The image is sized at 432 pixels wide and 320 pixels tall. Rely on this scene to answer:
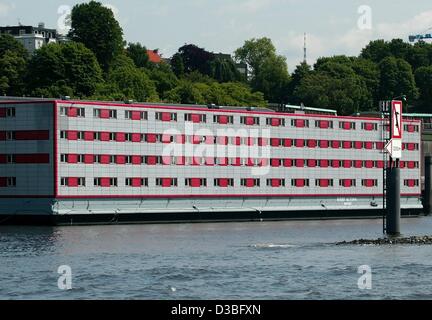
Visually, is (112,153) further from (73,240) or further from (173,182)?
(73,240)

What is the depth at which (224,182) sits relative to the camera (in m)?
145

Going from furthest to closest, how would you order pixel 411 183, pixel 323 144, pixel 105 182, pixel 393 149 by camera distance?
pixel 411 183
pixel 323 144
pixel 105 182
pixel 393 149

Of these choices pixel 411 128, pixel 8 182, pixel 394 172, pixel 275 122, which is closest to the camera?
pixel 394 172

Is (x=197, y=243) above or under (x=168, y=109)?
under

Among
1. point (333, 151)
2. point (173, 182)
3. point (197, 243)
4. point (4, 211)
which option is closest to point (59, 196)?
→ point (4, 211)

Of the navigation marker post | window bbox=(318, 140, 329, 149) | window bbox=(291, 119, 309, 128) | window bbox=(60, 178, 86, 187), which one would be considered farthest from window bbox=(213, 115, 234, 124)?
the navigation marker post

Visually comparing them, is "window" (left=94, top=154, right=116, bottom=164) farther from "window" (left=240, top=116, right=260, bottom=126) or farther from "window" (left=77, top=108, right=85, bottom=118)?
"window" (left=240, top=116, right=260, bottom=126)

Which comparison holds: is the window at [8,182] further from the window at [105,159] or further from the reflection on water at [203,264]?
the reflection on water at [203,264]

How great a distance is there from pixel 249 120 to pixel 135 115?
17955 millimetres

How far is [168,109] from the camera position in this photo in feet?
460

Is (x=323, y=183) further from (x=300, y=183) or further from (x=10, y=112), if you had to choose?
(x=10, y=112)

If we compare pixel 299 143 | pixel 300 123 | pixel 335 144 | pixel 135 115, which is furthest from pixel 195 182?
pixel 335 144

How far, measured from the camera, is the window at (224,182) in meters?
145
